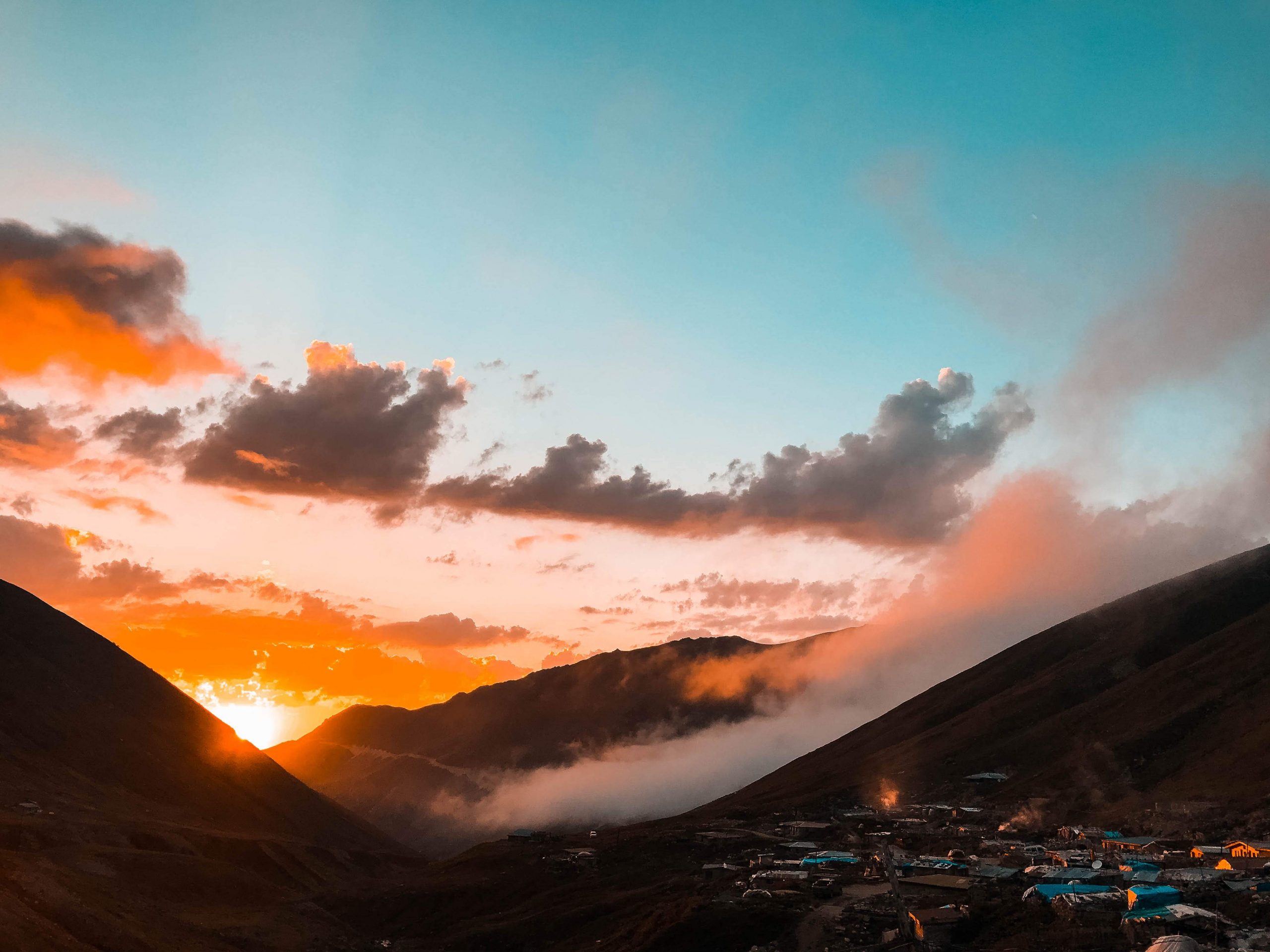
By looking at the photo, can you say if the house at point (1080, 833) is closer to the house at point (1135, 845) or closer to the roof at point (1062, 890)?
the house at point (1135, 845)

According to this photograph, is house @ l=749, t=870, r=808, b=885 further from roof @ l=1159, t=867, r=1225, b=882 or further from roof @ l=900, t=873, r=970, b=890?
roof @ l=1159, t=867, r=1225, b=882

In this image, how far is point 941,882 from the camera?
91000 mm

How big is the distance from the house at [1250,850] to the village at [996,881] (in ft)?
0.88

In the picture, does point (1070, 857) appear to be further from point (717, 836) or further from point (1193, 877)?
point (717, 836)

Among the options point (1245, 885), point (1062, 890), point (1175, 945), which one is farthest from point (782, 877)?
point (1175, 945)

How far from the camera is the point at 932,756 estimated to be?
650 ft

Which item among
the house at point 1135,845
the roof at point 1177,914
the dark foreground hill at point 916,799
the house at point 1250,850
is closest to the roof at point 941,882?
the dark foreground hill at point 916,799

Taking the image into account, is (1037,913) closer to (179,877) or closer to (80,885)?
(80,885)

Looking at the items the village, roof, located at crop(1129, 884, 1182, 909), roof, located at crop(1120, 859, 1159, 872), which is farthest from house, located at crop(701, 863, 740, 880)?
roof, located at crop(1129, 884, 1182, 909)

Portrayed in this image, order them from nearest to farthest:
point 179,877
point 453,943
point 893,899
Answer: point 893,899
point 453,943
point 179,877

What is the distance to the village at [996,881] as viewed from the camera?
221 ft

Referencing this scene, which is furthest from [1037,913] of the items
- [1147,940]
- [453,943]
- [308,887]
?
[308,887]

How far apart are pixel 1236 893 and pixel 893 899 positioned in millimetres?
28112

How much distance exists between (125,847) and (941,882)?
111 m
